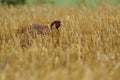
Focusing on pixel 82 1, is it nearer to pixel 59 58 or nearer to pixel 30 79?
pixel 59 58

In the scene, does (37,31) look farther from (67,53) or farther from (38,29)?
(67,53)

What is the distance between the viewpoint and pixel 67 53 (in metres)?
2.35

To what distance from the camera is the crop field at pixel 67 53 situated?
5.82ft

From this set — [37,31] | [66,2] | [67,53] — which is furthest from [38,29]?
[66,2]

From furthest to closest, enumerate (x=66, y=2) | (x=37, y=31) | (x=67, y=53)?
(x=66, y=2), (x=37, y=31), (x=67, y=53)

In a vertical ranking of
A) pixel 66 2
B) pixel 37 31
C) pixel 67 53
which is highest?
pixel 66 2

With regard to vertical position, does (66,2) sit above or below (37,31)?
above

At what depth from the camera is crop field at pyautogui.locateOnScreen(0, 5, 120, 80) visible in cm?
177

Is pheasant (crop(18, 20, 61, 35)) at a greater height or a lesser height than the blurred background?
lesser

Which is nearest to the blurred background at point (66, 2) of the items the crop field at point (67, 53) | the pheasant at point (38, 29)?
the crop field at point (67, 53)

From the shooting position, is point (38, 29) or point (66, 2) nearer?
point (38, 29)

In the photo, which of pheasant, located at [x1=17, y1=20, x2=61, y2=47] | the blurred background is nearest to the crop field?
pheasant, located at [x1=17, y1=20, x2=61, y2=47]

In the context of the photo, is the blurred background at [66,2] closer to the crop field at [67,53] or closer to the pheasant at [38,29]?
the crop field at [67,53]

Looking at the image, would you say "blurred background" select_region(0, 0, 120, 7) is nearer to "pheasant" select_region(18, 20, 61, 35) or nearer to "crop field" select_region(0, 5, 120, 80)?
"crop field" select_region(0, 5, 120, 80)
